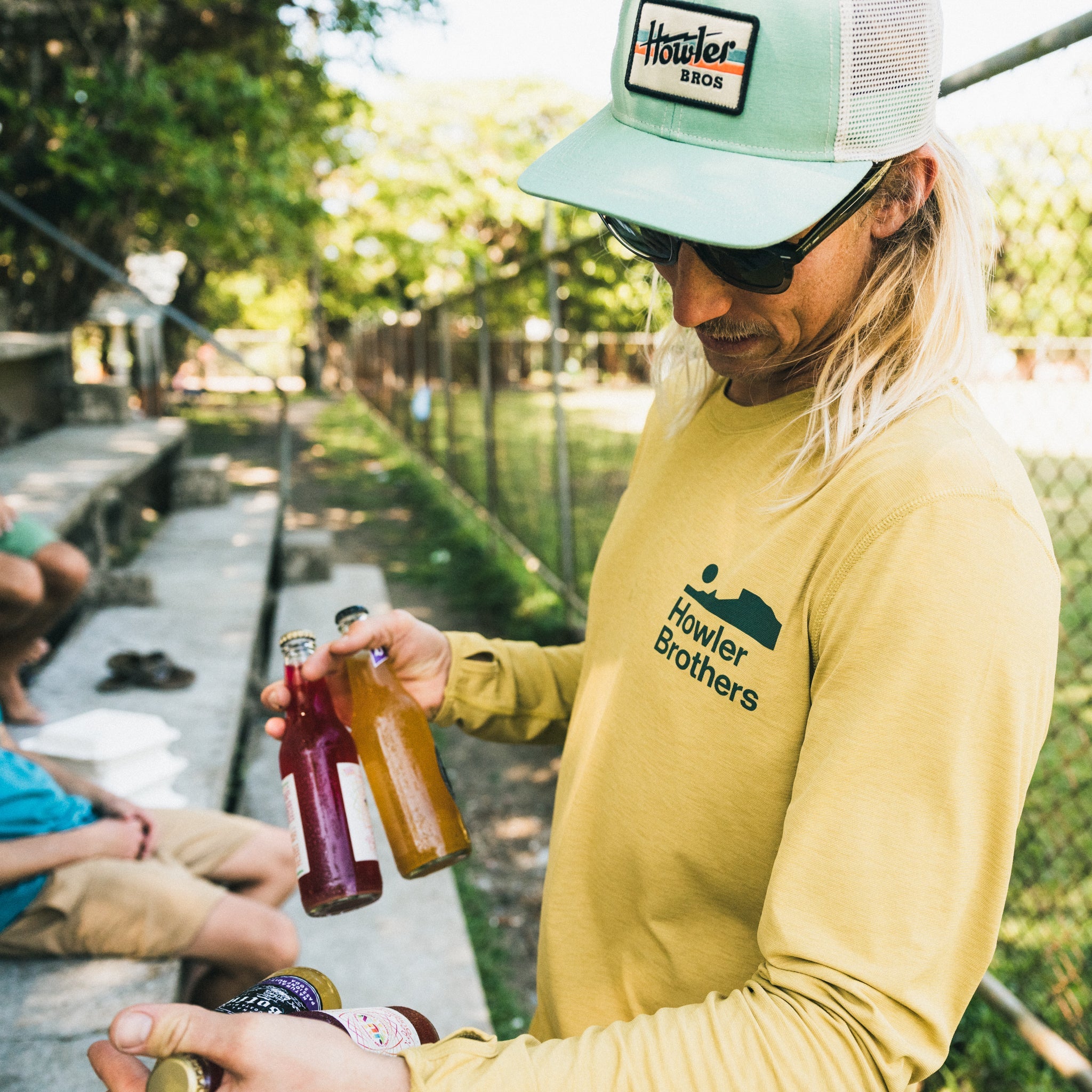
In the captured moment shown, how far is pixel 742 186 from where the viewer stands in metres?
0.97

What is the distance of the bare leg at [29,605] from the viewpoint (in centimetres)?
389

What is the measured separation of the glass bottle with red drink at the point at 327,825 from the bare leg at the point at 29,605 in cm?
265

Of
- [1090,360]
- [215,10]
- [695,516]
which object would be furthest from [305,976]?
[215,10]

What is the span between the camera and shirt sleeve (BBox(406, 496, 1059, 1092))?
32.1 inches

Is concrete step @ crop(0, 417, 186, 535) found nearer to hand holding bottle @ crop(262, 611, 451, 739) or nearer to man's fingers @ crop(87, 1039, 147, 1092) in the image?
hand holding bottle @ crop(262, 611, 451, 739)

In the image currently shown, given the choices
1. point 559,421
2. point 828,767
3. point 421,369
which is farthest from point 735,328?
point 421,369

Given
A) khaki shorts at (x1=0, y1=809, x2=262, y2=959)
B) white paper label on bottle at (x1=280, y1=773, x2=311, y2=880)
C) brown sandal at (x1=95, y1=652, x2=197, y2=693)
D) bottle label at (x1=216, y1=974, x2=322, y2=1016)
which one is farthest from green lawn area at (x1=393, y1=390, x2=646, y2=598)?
bottle label at (x1=216, y1=974, x2=322, y2=1016)

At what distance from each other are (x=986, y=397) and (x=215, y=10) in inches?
340

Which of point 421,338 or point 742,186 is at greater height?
point 742,186

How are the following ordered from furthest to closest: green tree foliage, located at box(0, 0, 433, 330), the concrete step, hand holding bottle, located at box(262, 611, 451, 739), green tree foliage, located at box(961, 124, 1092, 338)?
green tree foliage, located at box(0, 0, 433, 330), the concrete step, green tree foliage, located at box(961, 124, 1092, 338), hand holding bottle, located at box(262, 611, 451, 739)

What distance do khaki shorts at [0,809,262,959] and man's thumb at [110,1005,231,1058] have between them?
6.10 ft

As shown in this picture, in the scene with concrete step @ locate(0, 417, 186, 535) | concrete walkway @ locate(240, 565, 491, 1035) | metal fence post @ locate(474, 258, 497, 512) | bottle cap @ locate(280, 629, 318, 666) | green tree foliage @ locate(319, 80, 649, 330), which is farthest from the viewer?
green tree foliage @ locate(319, 80, 649, 330)

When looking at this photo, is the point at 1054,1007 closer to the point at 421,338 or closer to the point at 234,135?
the point at 234,135

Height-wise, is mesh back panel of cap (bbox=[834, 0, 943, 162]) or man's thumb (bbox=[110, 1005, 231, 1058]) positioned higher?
mesh back panel of cap (bbox=[834, 0, 943, 162])
